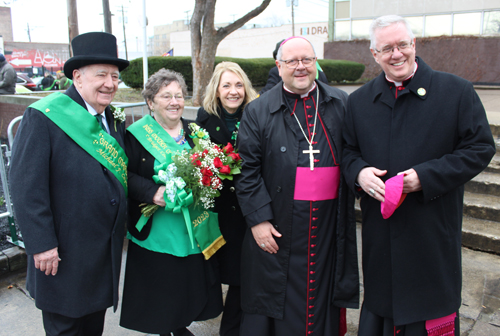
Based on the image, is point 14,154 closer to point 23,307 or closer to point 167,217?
point 167,217

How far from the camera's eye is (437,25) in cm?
1866

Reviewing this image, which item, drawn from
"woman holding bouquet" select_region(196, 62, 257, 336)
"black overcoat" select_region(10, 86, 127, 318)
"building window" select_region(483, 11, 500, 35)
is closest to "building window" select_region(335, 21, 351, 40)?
"building window" select_region(483, 11, 500, 35)

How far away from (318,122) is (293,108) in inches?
7.6

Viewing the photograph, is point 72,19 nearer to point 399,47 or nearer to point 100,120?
point 100,120

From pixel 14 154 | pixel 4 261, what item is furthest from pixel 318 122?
pixel 4 261

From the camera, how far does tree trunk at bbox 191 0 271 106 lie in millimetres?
9266

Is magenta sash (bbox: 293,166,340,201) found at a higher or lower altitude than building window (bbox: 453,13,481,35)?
lower

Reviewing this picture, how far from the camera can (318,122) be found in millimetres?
2594

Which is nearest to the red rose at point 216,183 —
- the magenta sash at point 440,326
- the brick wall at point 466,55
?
the magenta sash at point 440,326

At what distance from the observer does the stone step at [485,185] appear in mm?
5008

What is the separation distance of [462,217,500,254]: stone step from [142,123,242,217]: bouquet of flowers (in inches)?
125

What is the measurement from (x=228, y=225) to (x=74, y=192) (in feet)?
3.95

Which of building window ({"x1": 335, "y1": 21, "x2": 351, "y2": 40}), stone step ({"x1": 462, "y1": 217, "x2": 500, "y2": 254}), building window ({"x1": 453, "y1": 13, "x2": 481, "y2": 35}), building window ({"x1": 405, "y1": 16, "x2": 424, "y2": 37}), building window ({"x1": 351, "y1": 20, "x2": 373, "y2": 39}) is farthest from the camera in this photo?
building window ({"x1": 335, "y1": 21, "x2": 351, "y2": 40})

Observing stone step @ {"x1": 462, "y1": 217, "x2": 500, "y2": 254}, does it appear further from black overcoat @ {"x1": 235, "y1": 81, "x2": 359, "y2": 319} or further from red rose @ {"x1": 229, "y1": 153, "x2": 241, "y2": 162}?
red rose @ {"x1": 229, "y1": 153, "x2": 241, "y2": 162}
